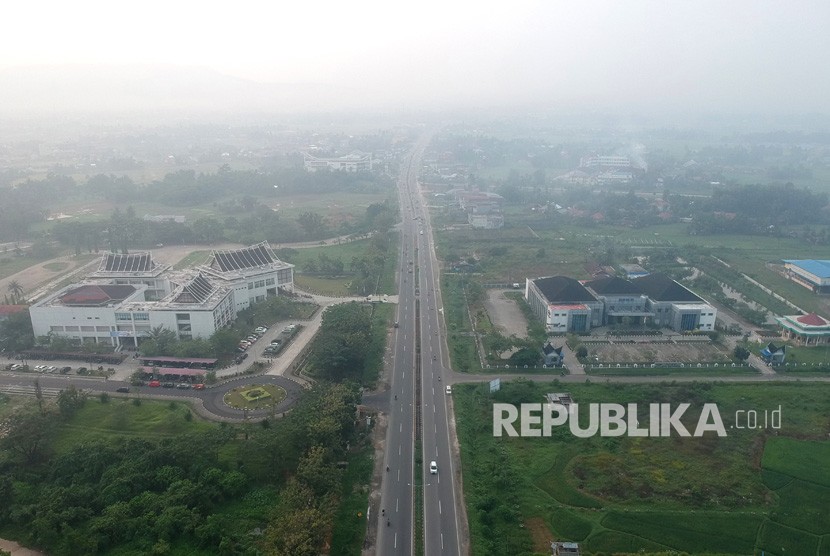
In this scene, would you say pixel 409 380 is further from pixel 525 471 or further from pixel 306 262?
pixel 306 262

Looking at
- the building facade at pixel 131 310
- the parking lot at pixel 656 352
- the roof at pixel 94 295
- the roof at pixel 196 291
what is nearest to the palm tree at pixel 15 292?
the building facade at pixel 131 310

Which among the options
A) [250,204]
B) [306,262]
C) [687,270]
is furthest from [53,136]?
[687,270]

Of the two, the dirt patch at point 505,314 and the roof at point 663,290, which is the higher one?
the roof at point 663,290

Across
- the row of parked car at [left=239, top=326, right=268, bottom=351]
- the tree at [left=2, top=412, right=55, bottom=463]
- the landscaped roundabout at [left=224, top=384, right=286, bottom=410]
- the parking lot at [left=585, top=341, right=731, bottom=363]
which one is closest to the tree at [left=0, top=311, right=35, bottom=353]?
the tree at [left=2, top=412, right=55, bottom=463]

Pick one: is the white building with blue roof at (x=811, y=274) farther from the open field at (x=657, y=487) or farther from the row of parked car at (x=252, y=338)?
the row of parked car at (x=252, y=338)

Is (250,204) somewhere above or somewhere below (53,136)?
below

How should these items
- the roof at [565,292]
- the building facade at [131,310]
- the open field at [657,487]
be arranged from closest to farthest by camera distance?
1. the open field at [657,487]
2. the building facade at [131,310]
3. the roof at [565,292]

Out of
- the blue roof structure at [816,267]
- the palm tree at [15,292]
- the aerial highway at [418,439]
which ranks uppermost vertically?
the palm tree at [15,292]
